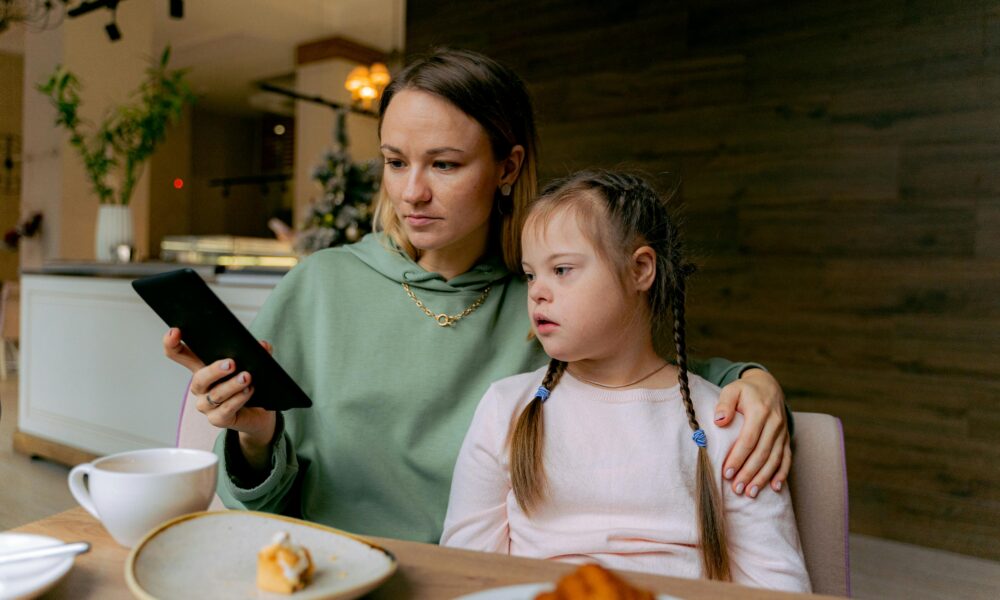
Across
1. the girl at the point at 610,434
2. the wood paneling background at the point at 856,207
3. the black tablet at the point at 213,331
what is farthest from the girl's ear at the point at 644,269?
the wood paneling background at the point at 856,207

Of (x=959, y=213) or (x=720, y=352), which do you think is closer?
(x=959, y=213)

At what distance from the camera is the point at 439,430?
132 cm

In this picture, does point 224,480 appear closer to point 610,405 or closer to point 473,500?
point 473,500

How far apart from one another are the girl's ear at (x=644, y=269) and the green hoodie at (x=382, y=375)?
0.21 metres

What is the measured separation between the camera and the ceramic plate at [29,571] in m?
0.61

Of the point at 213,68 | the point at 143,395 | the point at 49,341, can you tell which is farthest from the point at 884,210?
the point at 213,68

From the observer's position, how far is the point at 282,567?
23.2 inches

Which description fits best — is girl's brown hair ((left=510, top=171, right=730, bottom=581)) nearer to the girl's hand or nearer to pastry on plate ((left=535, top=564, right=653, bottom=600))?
the girl's hand

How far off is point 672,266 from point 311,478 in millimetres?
719

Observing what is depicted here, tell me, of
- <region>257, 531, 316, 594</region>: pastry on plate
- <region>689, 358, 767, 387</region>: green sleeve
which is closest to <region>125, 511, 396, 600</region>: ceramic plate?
<region>257, 531, 316, 594</region>: pastry on plate

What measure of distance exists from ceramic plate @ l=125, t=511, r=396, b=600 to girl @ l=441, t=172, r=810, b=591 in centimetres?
42

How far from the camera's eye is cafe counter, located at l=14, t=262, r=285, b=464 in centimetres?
342

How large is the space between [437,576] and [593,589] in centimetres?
21

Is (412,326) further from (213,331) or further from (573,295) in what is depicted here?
(213,331)
